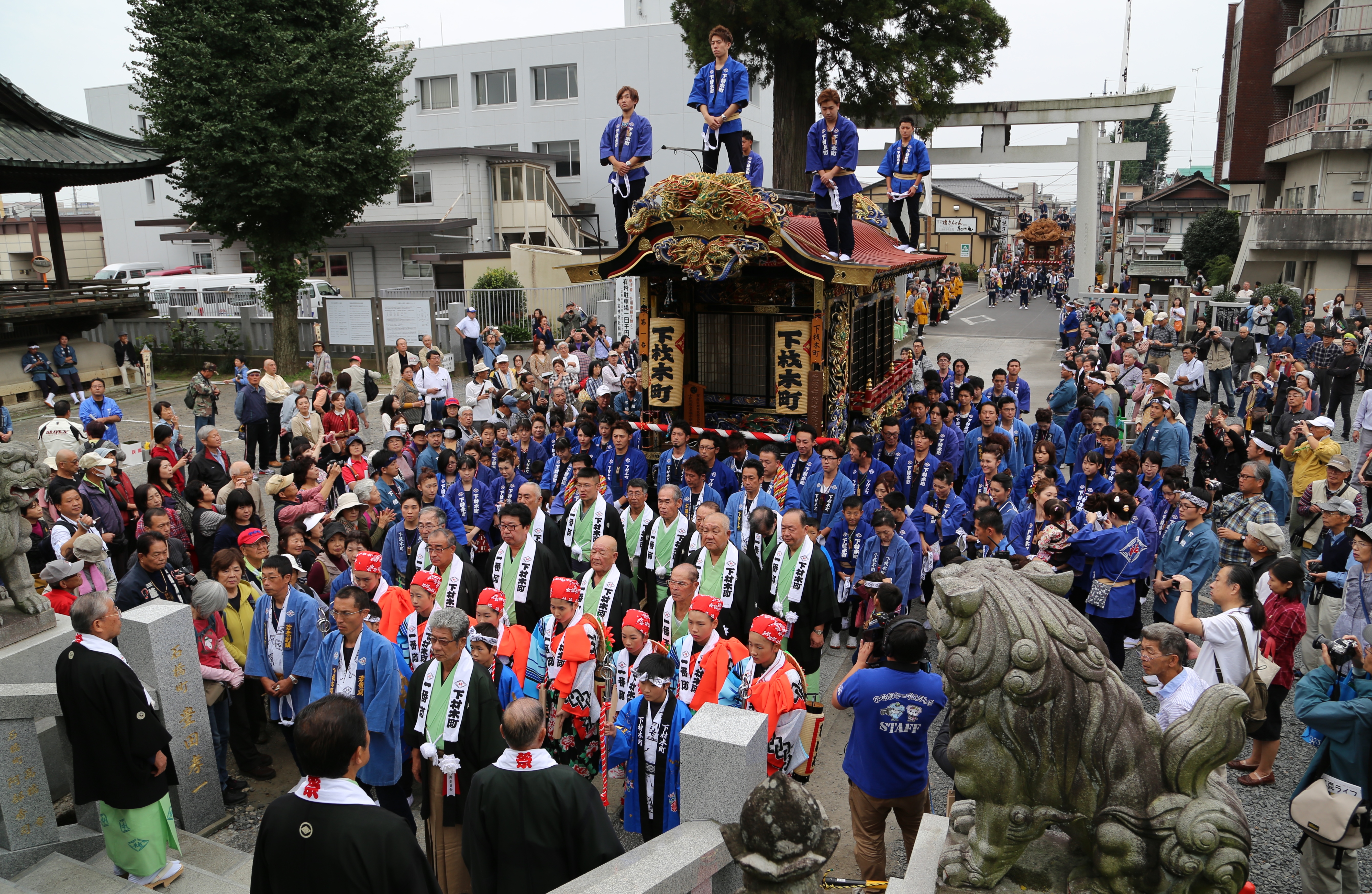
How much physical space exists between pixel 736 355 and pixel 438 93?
109 feet

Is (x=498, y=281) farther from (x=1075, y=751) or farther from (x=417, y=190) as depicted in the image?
(x=1075, y=751)

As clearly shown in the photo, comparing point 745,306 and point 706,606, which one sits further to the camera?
point 745,306

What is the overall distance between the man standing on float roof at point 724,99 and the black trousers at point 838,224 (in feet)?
2.35

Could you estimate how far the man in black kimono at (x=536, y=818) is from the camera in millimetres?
3896

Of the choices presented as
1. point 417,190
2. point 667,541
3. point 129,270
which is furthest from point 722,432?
point 129,270

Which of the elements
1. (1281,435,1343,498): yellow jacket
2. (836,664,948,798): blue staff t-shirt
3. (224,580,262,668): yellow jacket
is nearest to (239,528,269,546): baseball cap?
(224,580,262,668): yellow jacket

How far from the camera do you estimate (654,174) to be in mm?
38062

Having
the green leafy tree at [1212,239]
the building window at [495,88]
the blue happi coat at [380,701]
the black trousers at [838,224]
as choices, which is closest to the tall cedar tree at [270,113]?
the black trousers at [838,224]

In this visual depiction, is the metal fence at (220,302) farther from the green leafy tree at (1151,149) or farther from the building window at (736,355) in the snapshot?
the green leafy tree at (1151,149)

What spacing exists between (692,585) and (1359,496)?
6620 mm

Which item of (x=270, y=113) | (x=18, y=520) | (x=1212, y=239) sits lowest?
(x=18, y=520)

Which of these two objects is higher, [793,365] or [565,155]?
[565,155]

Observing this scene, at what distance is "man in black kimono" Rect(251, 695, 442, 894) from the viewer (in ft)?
11.2

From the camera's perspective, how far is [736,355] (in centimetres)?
1280
